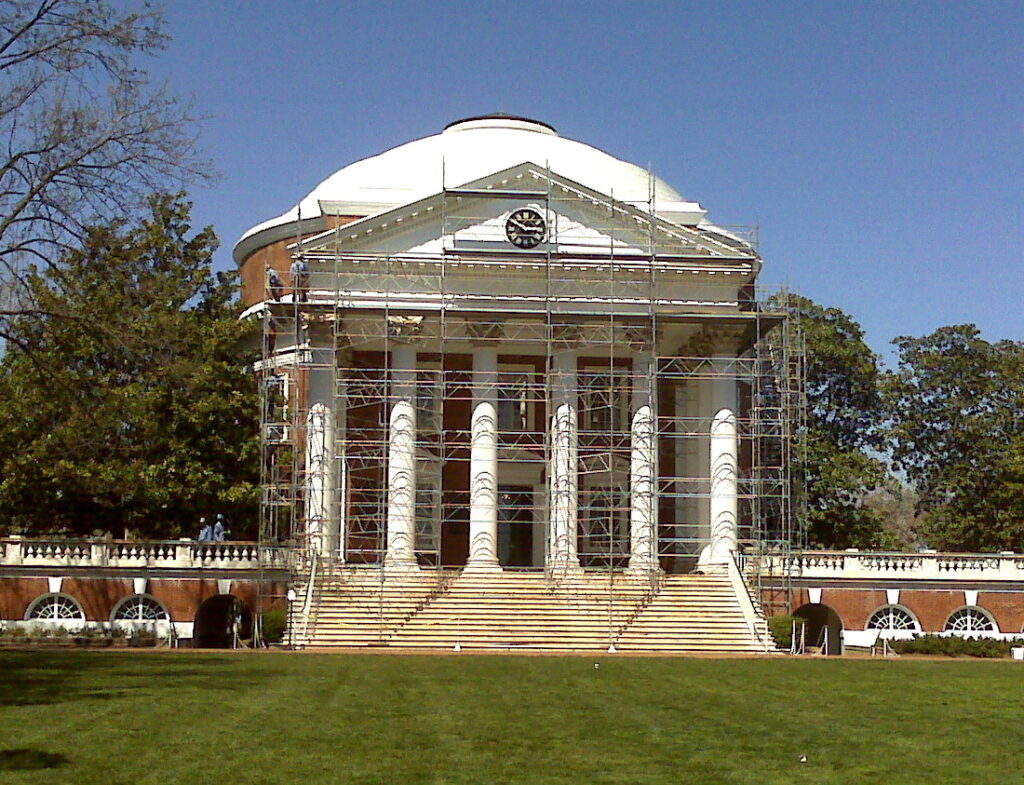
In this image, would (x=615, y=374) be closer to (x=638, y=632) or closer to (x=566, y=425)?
(x=566, y=425)

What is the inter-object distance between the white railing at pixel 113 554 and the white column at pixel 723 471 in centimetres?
1338

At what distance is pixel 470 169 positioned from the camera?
5666 centimetres

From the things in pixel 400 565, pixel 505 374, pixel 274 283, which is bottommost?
pixel 400 565

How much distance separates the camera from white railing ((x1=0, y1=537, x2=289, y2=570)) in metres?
41.6

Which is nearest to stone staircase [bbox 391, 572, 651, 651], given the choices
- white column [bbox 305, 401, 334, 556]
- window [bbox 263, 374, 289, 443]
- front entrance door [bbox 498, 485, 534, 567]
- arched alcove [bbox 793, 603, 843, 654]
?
white column [bbox 305, 401, 334, 556]

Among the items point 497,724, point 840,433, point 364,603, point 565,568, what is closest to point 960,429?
point 840,433

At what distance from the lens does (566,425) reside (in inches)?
1801

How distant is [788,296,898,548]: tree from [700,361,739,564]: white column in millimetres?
10531

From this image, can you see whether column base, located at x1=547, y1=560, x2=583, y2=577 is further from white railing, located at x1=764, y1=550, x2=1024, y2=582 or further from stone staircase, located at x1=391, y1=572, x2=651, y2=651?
white railing, located at x1=764, y1=550, x2=1024, y2=582

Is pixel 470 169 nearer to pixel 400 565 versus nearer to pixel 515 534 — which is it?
pixel 515 534

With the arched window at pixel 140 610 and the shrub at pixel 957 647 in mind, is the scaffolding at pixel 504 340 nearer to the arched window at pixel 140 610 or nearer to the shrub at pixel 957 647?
the arched window at pixel 140 610

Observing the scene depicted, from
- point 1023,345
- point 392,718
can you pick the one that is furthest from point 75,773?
point 1023,345

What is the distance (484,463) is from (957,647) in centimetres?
1484

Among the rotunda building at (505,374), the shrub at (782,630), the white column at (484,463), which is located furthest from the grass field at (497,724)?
the rotunda building at (505,374)
